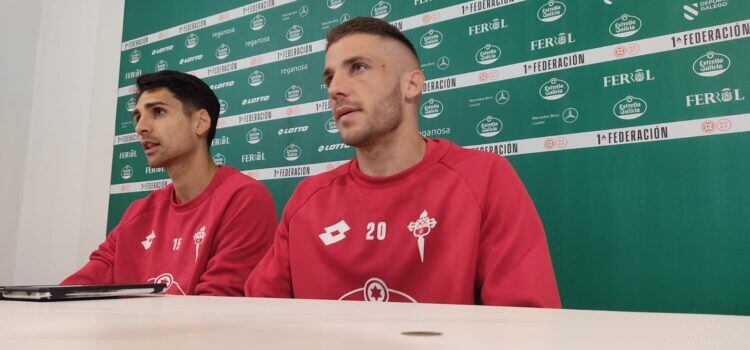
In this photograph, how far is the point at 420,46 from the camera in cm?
199

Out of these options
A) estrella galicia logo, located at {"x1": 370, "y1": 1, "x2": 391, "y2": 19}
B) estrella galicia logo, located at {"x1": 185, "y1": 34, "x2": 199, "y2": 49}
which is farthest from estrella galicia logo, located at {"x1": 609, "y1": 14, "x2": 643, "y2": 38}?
estrella galicia logo, located at {"x1": 185, "y1": 34, "x2": 199, "y2": 49}

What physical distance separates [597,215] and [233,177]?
107cm

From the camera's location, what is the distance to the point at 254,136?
238 cm

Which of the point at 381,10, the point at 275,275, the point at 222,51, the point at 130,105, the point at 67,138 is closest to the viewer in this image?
the point at 275,275

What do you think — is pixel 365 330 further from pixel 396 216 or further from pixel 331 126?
pixel 331 126

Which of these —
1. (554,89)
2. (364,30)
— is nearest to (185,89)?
(364,30)

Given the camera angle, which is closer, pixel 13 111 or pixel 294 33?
pixel 294 33

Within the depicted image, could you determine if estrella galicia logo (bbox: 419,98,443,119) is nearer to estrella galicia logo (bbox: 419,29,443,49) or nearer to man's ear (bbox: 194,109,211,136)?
estrella galicia logo (bbox: 419,29,443,49)

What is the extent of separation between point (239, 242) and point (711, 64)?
133cm

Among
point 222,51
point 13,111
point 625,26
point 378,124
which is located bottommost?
point 378,124

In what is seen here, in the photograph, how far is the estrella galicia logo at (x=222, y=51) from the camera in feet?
8.38

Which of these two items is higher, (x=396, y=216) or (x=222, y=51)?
(x=222, y=51)

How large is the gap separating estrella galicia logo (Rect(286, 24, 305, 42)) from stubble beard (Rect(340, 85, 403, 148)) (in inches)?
41.6

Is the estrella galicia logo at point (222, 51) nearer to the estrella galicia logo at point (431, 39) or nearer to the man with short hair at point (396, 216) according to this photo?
the estrella galicia logo at point (431, 39)
